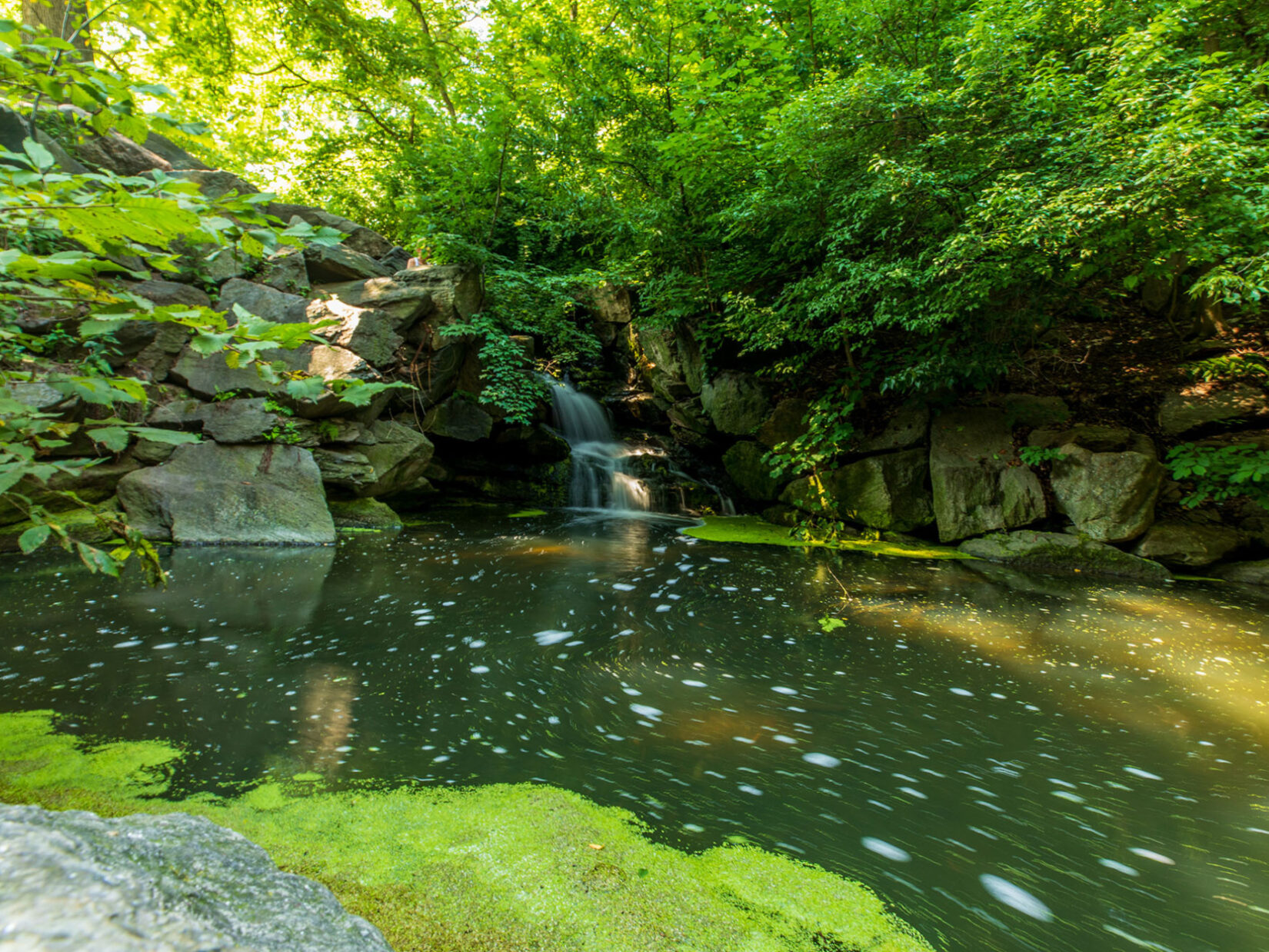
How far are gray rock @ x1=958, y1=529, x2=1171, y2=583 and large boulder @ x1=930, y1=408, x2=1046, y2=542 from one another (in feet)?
0.82

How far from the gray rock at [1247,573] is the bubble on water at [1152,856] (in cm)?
556

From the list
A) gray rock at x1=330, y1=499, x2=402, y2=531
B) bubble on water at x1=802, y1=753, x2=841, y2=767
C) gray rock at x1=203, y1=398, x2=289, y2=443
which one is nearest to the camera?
bubble on water at x1=802, y1=753, x2=841, y2=767

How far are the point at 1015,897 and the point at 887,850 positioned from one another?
1.10ft

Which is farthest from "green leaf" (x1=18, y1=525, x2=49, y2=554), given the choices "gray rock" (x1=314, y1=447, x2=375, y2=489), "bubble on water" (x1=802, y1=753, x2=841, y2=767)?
"gray rock" (x1=314, y1=447, x2=375, y2=489)

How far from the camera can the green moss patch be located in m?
6.46

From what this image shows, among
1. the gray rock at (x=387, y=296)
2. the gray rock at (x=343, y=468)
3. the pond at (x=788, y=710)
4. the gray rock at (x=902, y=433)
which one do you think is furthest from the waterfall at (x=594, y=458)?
the pond at (x=788, y=710)

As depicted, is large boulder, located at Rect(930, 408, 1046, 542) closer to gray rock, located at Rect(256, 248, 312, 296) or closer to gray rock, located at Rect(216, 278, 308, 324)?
gray rock, located at Rect(216, 278, 308, 324)

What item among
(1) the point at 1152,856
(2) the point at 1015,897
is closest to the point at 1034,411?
(1) the point at 1152,856

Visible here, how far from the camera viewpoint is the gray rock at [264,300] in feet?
23.0

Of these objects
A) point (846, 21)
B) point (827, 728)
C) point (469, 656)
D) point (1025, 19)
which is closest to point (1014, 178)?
point (1025, 19)

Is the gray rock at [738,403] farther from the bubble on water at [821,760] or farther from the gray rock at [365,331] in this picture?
the bubble on water at [821,760]

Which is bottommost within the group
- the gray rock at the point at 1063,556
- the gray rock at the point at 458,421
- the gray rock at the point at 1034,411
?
the gray rock at the point at 1063,556

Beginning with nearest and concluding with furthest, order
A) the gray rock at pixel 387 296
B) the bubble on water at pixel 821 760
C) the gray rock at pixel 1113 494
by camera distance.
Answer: the bubble on water at pixel 821 760 < the gray rock at pixel 1113 494 < the gray rock at pixel 387 296

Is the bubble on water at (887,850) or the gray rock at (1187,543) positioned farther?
the gray rock at (1187,543)
